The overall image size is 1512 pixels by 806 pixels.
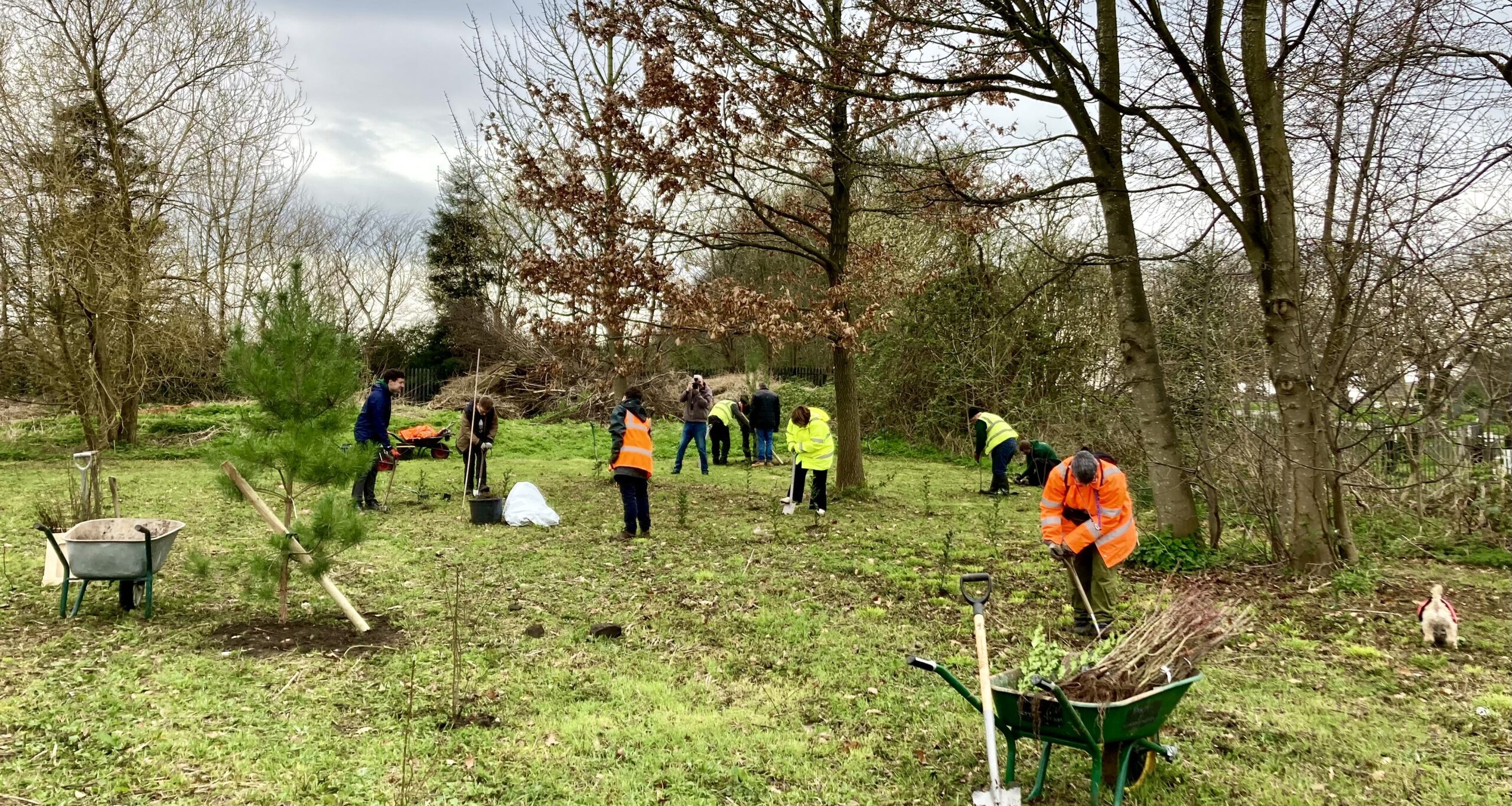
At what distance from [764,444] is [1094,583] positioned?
36.2ft

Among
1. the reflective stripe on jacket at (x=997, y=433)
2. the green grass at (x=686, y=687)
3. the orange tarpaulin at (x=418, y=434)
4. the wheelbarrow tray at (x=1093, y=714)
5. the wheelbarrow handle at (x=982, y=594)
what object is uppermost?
the reflective stripe on jacket at (x=997, y=433)

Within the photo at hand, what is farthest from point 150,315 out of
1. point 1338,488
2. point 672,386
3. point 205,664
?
point 1338,488

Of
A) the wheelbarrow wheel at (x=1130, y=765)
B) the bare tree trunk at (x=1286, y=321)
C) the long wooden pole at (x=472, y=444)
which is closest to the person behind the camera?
the wheelbarrow wheel at (x=1130, y=765)

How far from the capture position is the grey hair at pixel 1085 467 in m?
6.07

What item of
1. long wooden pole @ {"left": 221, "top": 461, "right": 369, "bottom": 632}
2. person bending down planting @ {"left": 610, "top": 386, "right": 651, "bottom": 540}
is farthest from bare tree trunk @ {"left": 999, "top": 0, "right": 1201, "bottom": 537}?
long wooden pole @ {"left": 221, "top": 461, "right": 369, "bottom": 632}

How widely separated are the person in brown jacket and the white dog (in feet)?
34.9

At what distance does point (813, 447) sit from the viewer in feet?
36.1

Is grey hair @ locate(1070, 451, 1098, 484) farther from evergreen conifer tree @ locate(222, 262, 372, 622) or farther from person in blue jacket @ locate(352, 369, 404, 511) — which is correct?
person in blue jacket @ locate(352, 369, 404, 511)

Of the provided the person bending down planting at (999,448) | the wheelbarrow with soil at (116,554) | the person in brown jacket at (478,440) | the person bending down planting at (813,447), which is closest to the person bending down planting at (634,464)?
the person bending down planting at (813,447)

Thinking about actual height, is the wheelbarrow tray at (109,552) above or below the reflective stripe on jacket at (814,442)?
below

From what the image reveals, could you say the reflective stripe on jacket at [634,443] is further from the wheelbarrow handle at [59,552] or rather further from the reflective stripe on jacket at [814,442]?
the wheelbarrow handle at [59,552]

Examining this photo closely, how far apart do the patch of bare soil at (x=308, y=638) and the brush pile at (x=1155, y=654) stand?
4.46 meters

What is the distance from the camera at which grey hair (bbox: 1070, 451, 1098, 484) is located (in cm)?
607

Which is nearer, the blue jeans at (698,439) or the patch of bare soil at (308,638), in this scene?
the patch of bare soil at (308,638)
